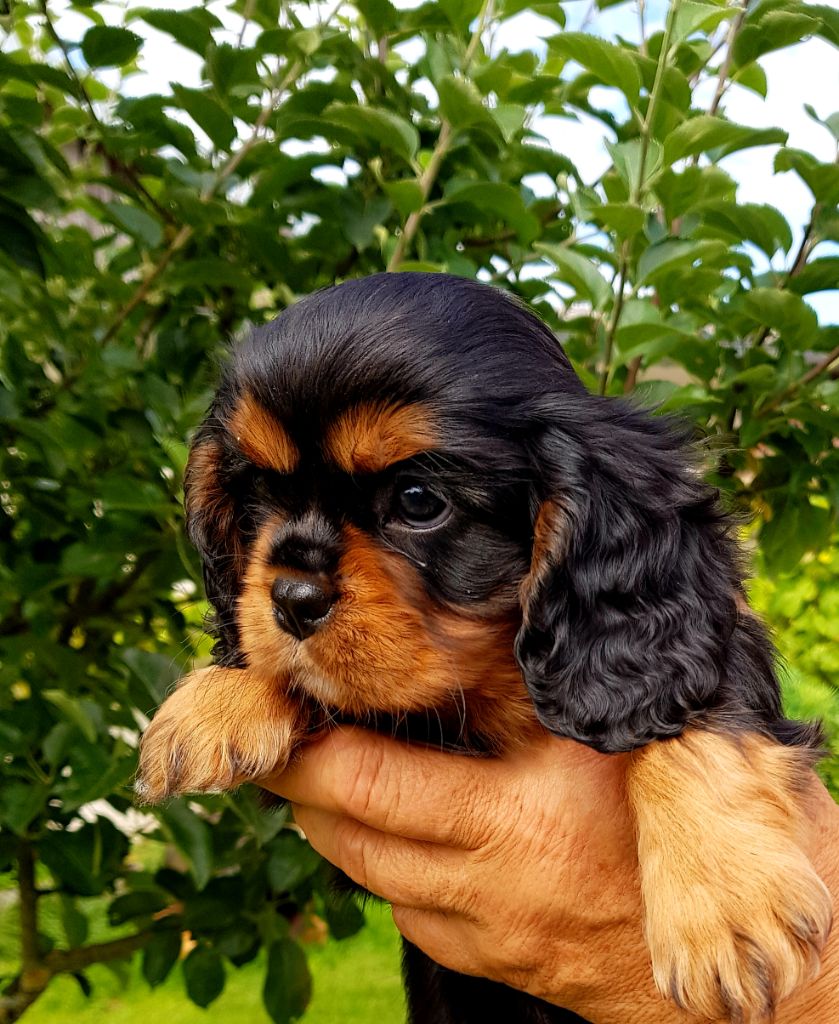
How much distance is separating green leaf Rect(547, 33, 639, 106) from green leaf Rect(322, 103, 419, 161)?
0.30 metres

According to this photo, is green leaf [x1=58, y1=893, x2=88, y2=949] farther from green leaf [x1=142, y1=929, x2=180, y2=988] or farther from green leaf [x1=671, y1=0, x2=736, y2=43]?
green leaf [x1=671, y1=0, x2=736, y2=43]

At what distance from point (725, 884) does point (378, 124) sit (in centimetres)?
138

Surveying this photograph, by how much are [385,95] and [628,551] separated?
49.7 inches

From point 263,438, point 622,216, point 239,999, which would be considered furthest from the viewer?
point 239,999

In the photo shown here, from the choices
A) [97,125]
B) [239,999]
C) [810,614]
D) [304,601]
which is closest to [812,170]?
[304,601]

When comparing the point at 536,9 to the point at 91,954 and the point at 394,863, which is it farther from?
the point at 91,954

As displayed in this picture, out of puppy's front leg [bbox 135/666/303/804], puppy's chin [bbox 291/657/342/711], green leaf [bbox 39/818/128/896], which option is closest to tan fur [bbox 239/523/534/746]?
puppy's chin [bbox 291/657/342/711]

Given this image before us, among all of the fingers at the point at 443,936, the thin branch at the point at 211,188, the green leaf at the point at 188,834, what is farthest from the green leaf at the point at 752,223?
the green leaf at the point at 188,834

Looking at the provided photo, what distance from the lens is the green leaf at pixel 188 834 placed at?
1.75m

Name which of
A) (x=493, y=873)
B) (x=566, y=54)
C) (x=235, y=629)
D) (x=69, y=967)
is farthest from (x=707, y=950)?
(x=69, y=967)

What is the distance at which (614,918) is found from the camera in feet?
4.62

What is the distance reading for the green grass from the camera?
11.2ft

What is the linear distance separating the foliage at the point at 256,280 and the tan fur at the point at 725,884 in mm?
768

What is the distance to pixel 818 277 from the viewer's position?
5.97 feet
